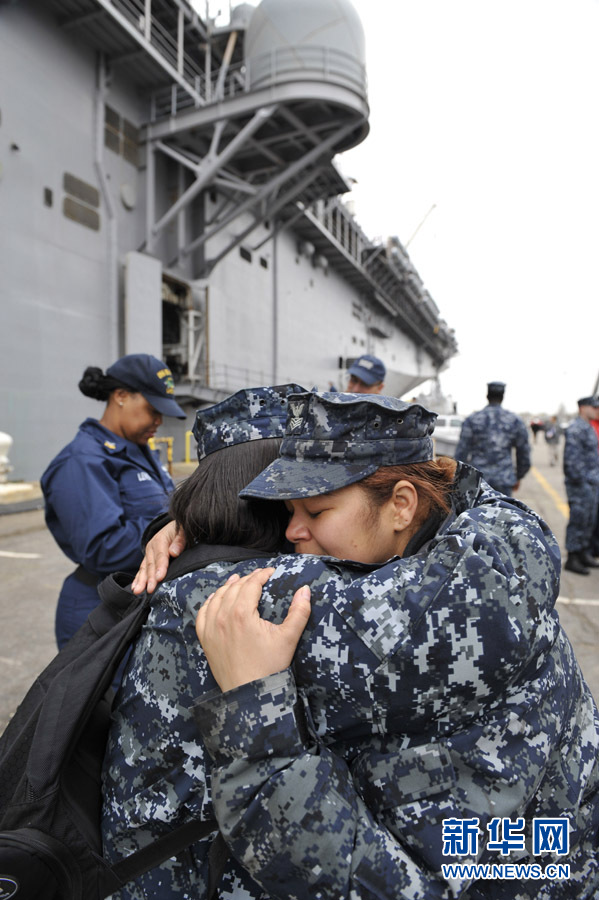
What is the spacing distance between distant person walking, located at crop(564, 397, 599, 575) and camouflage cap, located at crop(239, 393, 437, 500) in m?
5.08

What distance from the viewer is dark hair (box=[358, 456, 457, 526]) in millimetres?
1087

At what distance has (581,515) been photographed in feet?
17.9

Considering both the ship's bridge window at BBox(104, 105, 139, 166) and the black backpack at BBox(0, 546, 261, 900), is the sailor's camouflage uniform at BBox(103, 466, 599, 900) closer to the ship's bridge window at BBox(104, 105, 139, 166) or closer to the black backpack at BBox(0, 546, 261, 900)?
the black backpack at BBox(0, 546, 261, 900)

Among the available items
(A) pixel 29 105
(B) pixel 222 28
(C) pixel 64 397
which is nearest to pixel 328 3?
(B) pixel 222 28

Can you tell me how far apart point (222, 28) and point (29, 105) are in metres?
7.73

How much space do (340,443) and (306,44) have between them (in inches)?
627

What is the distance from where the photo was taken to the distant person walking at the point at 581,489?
546 centimetres

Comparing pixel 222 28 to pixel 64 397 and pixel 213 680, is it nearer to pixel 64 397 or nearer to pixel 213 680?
pixel 64 397

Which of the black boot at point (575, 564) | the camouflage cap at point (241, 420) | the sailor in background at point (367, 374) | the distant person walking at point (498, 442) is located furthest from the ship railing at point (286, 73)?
the camouflage cap at point (241, 420)

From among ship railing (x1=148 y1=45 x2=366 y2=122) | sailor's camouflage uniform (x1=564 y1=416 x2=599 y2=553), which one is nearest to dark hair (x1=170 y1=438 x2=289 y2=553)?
sailor's camouflage uniform (x1=564 y1=416 x2=599 y2=553)

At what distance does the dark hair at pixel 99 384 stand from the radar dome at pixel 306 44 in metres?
13.4

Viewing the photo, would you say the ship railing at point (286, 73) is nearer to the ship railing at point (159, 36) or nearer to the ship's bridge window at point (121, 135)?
the ship railing at point (159, 36)

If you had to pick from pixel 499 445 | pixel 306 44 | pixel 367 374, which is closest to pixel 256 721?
pixel 367 374

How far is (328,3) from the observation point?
13891 mm
